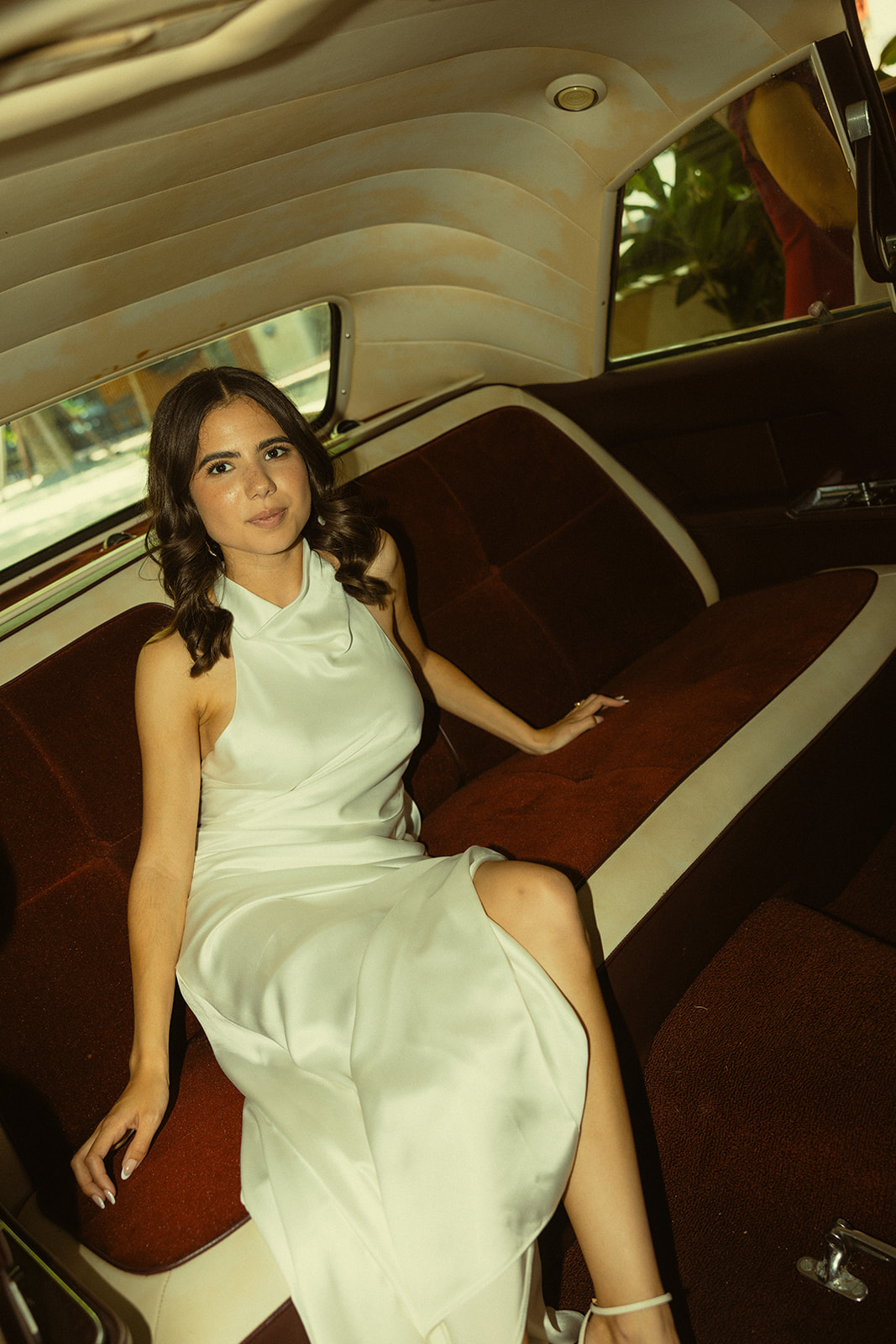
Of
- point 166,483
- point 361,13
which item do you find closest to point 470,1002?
point 166,483

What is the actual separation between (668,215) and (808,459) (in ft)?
2.53

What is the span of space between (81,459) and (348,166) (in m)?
0.95

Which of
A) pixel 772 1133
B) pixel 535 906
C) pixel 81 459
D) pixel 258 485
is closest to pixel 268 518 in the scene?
pixel 258 485

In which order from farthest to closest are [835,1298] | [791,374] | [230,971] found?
[791,374]
[230,971]
[835,1298]

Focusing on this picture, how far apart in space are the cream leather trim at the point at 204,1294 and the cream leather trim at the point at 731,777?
74 centimetres

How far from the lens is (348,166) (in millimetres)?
2137

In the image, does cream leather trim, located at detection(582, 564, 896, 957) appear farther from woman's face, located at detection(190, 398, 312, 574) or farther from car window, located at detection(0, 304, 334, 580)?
car window, located at detection(0, 304, 334, 580)

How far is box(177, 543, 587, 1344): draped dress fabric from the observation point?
129cm

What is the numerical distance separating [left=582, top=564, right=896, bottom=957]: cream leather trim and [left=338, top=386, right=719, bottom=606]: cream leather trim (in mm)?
632

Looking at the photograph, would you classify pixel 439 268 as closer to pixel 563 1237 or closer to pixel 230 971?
pixel 230 971

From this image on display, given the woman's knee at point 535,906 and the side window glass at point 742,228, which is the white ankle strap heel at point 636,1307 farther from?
the side window glass at point 742,228

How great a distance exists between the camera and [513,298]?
9.09 ft

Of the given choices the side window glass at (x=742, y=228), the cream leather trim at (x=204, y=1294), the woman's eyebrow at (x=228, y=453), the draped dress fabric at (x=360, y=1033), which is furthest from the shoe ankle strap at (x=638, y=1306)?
the side window glass at (x=742, y=228)

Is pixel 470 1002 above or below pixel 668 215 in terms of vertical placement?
below
